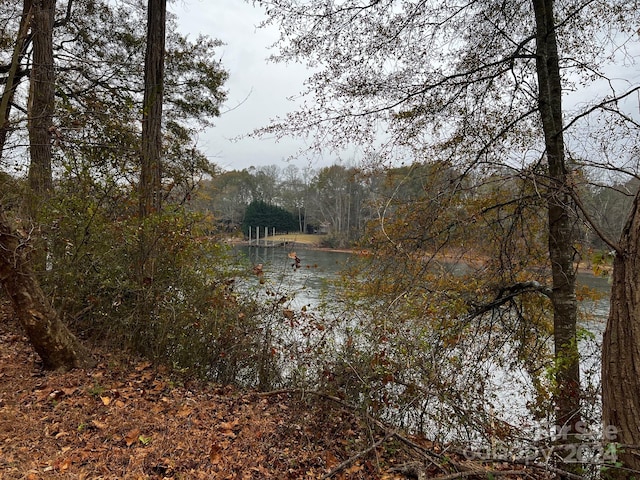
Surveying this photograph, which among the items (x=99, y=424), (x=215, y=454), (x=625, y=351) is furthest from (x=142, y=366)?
(x=625, y=351)

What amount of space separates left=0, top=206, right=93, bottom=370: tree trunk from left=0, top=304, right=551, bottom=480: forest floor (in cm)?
17

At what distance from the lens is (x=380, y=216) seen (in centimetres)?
410

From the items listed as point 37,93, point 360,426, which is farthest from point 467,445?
point 37,93

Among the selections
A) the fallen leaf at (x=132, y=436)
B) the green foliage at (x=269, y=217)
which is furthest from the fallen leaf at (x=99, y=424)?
the green foliage at (x=269, y=217)

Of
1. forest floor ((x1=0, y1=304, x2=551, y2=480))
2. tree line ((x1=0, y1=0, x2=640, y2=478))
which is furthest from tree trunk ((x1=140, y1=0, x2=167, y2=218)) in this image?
forest floor ((x1=0, y1=304, x2=551, y2=480))

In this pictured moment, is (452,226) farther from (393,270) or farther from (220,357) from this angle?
(220,357)

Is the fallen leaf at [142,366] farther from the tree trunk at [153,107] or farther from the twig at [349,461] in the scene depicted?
the twig at [349,461]

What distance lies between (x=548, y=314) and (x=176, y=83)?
7.25 m

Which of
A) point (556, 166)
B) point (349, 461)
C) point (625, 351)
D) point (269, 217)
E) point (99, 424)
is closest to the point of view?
point (625, 351)

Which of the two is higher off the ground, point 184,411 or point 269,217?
point 269,217

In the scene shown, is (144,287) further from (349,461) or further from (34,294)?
(349,461)

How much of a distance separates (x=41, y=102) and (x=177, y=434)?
491 cm

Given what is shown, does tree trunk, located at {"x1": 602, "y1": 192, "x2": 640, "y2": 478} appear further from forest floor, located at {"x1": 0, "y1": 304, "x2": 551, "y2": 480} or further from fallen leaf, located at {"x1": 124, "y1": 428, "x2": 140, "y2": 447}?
fallen leaf, located at {"x1": 124, "y1": 428, "x2": 140, "y2": 447}

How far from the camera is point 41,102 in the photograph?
524 cm
